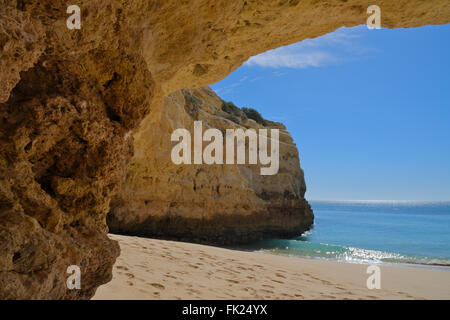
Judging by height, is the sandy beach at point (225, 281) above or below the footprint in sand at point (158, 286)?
below

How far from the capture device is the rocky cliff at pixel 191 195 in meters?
11.0

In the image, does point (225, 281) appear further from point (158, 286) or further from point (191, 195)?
point (191, 195)

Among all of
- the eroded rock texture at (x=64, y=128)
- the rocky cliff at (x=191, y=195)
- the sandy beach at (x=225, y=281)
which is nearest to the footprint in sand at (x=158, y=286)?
the sandy beach at (x=225, y=281)

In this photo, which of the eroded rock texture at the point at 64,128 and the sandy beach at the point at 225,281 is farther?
the sandy beach at the point at 225,281

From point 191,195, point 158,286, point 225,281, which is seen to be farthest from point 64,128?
point 191,195

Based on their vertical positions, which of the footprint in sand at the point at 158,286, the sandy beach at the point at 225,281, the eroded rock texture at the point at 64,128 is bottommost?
the sandy beach at the point at 225,281

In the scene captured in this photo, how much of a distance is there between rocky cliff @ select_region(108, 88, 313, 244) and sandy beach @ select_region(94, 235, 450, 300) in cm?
382

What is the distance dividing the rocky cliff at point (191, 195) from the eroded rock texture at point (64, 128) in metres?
4.78

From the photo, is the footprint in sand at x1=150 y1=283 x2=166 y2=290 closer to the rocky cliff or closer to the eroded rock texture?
the eroded rock texture

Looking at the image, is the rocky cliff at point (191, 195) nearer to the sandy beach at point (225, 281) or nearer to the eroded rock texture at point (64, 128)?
the sandy beach at point (225, 281)
